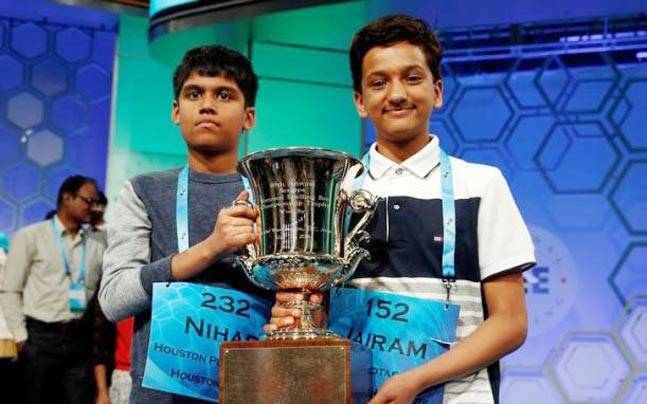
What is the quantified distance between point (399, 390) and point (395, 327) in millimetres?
138

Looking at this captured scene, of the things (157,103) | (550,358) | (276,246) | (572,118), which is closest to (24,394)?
(157,103)

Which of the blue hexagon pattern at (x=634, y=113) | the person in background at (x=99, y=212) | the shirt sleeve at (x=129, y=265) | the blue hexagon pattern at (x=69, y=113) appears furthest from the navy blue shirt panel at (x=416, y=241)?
the blue hexagon pattern at (x=69, y=113)

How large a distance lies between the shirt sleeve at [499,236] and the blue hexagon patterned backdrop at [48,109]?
13.0 feet

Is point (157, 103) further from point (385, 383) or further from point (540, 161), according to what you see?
point (385, 383)

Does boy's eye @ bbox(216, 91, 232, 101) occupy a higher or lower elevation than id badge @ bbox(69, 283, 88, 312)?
lower

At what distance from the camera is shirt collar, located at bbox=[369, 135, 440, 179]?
1.52 m

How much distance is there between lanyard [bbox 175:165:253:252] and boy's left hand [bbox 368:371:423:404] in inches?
15.3

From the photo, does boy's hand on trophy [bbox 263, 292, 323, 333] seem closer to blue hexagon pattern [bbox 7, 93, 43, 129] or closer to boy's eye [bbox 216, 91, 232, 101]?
boy's eye [bbox 216, 91, 232, 101]

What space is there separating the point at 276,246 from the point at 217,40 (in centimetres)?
263

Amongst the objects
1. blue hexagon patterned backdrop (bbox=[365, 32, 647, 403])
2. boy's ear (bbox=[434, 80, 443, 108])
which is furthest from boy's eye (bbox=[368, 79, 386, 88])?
blue hexagon patterned backdrop (bbox=[365, 32, 647, 403])

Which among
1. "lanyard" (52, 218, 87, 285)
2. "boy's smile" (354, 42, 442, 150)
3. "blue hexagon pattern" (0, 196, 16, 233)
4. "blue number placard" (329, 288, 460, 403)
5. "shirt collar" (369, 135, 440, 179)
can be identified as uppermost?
"blue hexagon pattern" (0, 196, 16, 233)

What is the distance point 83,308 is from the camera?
4078mm

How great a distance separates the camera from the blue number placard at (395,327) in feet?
4.55

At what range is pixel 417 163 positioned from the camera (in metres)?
1.52
